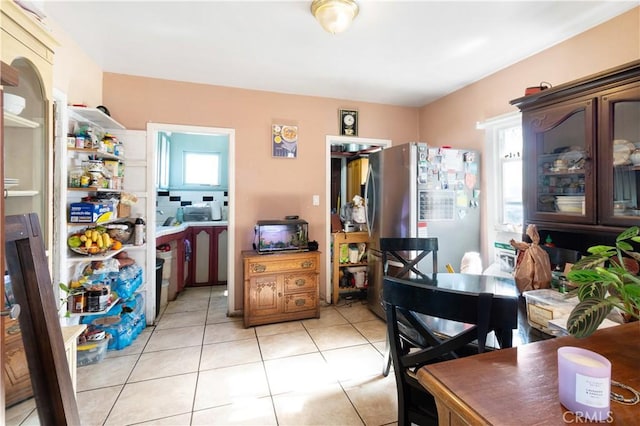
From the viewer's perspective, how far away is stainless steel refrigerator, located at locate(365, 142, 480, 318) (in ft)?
8.82

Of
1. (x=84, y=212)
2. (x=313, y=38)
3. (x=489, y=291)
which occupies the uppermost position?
(x=313, y=38)

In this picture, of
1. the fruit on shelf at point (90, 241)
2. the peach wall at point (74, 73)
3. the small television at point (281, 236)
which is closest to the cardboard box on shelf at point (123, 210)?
the fruit on shelf at point (90, 241)

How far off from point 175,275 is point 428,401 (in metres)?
3.31

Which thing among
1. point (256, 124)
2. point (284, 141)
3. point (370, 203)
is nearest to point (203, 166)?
point (256, 124)

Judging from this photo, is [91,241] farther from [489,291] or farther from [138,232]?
[489,291]

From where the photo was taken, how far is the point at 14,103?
47.0 inches

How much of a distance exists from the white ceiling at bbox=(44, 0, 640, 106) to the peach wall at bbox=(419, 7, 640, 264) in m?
0.08

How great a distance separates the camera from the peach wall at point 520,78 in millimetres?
1878

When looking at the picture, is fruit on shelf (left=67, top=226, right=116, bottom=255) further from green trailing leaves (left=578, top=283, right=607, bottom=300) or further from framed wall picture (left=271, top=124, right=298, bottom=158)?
green trailing leaves (left=578, top=283, right=607, bottom=300)

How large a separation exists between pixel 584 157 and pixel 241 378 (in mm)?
2614

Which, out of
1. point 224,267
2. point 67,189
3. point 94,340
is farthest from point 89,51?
point 224,267

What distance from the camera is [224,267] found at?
418 cm

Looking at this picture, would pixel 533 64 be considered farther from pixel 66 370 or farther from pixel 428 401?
pixel 66 370

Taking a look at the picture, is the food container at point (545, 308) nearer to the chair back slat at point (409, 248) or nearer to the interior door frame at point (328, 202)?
the chair back slat at point (409, 248)
